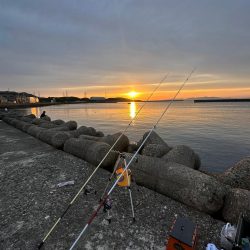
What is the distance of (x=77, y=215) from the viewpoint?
15.0ft

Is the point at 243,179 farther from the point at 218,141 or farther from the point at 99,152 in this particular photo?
the point at 218,141

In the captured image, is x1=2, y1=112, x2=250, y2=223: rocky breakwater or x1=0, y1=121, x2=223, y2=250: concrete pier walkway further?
x1=2, y1=112, x2=250, y2=223: rocky breakwater

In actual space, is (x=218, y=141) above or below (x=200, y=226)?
below

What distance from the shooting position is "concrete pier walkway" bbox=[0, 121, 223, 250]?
3807 mm

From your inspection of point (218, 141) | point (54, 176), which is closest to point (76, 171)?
point (54, 176)

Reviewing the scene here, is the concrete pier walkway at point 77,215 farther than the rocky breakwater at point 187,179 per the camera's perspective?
No

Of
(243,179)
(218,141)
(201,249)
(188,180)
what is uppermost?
(188,180)

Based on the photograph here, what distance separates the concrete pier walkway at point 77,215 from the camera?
12.5ft

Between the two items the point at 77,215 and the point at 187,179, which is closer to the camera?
the point at 77,215

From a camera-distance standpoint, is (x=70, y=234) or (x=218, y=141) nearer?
(x=70, y=234)

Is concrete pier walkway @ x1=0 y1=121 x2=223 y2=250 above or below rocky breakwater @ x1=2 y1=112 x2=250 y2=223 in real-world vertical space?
below

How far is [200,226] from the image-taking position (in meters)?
4.27

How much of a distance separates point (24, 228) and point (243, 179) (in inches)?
227

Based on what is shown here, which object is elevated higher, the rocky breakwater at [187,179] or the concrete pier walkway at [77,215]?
the rocky breakwater at [187,179]
